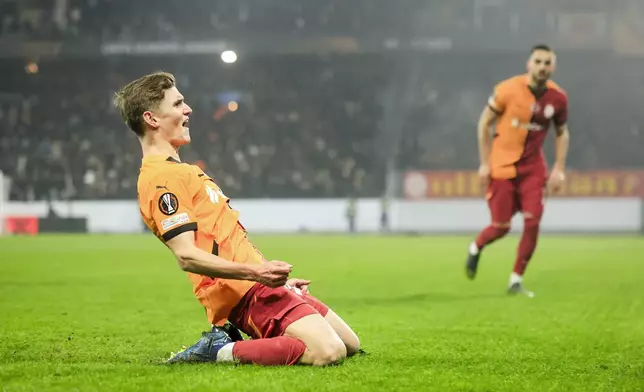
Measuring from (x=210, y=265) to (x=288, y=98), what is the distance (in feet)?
105

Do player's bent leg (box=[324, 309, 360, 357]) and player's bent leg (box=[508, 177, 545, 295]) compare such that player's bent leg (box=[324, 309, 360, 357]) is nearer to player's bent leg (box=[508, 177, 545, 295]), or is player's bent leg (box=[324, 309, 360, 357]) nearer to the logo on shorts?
the logo on shorts

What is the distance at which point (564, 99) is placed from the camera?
9.52 metres

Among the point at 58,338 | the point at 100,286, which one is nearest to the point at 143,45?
the point at 100,286

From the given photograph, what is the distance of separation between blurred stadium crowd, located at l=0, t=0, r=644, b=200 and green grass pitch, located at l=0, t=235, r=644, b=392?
19.6 meters

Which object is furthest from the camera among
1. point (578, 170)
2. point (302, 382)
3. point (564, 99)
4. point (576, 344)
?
point (578, 170)

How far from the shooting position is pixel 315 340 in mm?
4559

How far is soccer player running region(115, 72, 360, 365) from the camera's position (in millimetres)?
4309

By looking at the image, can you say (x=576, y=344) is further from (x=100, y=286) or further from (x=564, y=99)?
(x=100, y=286)

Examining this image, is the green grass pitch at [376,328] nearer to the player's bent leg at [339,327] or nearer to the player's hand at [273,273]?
the player's bent leg at [339,327]

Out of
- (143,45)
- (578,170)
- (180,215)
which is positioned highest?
(143,45)

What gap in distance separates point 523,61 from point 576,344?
31735 mm

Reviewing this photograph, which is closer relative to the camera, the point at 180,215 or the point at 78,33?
the point at 180,215

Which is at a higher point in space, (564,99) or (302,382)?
(564,99)

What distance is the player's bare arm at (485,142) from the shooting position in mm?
9641
